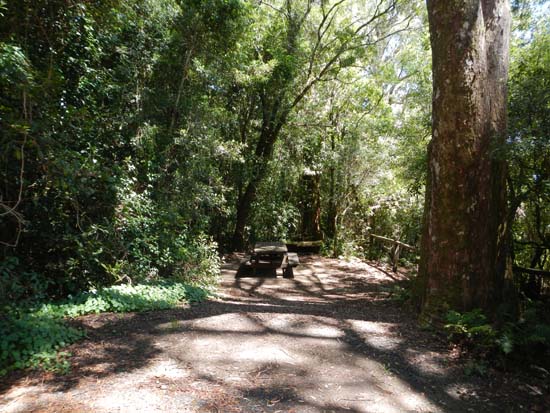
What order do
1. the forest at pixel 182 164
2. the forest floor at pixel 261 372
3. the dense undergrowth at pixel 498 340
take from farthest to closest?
1. the forest at pixel 182 164
2. the dense undergrowth at pixel 498 340
3. the forest floor at pixel 261 372

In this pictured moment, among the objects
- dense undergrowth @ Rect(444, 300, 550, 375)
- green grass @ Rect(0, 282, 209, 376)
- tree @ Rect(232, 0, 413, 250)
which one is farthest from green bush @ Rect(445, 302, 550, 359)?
tree @ Rect(232, 0, 413, 250)

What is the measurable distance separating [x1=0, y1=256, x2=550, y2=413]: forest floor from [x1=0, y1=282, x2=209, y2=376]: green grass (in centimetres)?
15

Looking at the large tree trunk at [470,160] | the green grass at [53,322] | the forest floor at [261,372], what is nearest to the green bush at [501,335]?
the forest floor at [261,372]

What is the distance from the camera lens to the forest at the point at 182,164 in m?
3.96

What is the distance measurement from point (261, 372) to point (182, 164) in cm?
604

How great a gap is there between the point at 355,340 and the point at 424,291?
152cm

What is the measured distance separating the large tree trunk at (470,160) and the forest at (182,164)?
2 cm

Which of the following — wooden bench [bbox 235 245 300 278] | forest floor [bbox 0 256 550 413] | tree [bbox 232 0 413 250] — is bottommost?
forest floor [bbox 0 256 550 413]

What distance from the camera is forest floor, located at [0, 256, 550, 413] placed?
2.83 m

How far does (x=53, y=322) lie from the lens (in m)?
3.86

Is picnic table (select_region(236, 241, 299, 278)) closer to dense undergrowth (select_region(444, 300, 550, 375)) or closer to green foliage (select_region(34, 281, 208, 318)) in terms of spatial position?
green foliage (select_region(34, 281, 208, 318))

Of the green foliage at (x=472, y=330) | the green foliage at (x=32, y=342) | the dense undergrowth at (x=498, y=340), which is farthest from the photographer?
the green foliage at (x=472, y=330)

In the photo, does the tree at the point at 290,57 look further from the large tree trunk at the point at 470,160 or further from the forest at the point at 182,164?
the large tree trunk at the point at 470,160

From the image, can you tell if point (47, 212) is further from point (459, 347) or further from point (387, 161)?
point (387, 161)
